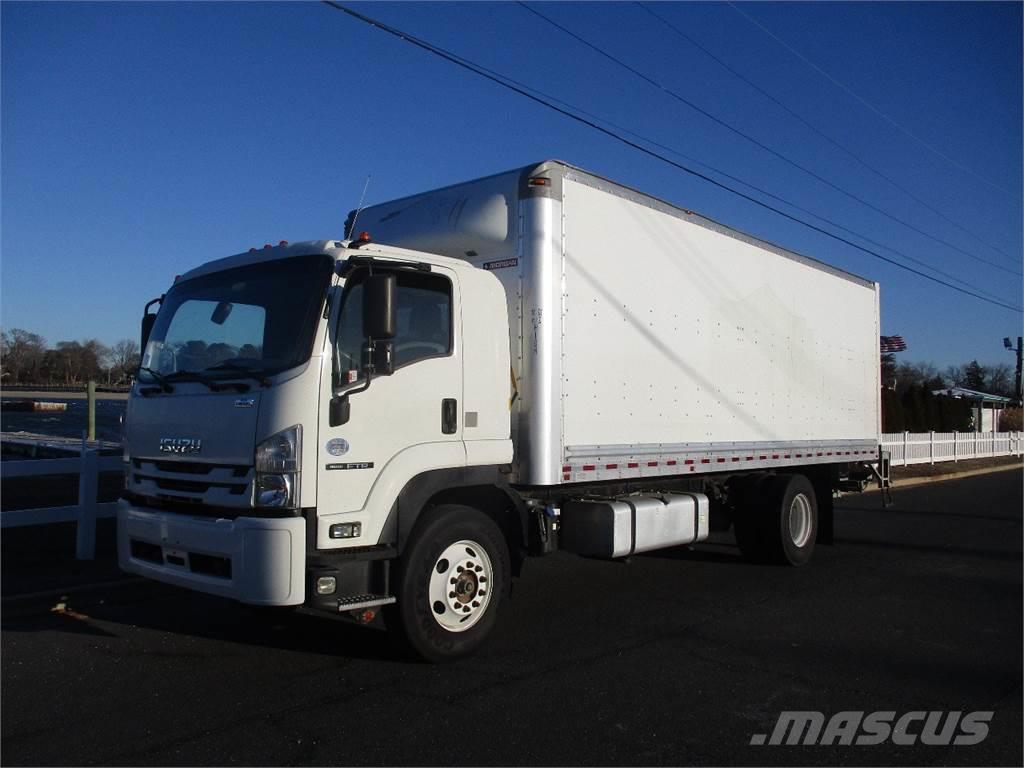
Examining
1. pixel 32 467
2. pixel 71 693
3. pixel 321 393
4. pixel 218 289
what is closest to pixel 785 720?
pixel 321 393

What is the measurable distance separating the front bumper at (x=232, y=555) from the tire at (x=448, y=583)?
77 cm

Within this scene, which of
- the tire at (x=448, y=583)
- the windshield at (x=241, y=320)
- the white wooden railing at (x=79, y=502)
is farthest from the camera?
the white wooden railing at (x=79, y=502)

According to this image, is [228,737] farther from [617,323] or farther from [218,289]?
[617,323]

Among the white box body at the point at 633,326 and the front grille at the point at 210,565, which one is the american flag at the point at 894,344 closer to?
the white box body at the point at 633,326

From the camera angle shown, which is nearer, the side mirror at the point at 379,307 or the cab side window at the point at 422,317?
the side mirror at the point at 379,307

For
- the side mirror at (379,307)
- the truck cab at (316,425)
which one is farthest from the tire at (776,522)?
the side mirror at (379,307)

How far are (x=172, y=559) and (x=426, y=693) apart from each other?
6.17ft

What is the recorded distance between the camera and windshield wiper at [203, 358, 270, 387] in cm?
515

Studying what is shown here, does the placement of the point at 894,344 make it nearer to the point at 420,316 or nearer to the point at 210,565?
the point at 420,316

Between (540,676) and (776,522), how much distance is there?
480 cm

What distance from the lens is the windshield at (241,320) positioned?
5301 mm

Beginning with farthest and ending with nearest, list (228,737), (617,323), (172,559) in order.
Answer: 1. (617,323)
2. (172,559)
3. (228,737)

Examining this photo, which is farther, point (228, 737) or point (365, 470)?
point (365, 470)

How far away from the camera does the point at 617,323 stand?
729 centimetres
